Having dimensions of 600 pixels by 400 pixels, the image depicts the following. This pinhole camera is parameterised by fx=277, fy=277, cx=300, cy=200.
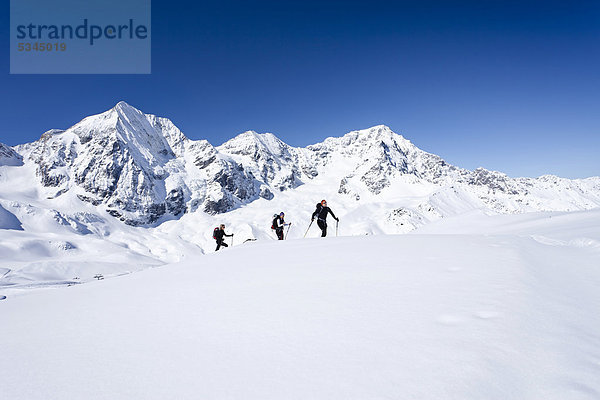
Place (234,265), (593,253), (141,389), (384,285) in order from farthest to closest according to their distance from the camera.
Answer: (234,265) → (593,253) → (384,285) → (141,389)

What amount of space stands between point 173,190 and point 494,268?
699ft

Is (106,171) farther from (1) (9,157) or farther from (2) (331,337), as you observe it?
(2) (331,337)

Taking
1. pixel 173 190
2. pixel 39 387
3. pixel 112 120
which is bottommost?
pixel 39 387

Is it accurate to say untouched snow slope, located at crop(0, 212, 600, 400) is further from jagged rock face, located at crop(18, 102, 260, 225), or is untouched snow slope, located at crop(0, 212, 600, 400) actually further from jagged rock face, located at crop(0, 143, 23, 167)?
jagged rock face, located at crop(0, 143, 23, 167)

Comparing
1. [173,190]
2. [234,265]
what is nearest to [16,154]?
[173,190]

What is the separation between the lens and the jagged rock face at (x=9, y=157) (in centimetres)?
16312

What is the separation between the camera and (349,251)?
724cm

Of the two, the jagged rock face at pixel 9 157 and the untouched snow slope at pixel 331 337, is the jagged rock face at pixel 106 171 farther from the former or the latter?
the untouched snow slope at pixel 331 337

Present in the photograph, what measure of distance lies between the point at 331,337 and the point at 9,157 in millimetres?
243080

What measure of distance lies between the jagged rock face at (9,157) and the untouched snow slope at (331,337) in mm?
231627

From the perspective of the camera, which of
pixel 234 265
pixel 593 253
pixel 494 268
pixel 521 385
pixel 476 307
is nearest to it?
pixel 521 385

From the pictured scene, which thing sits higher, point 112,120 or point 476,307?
point 112,120

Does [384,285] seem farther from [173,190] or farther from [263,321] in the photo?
[173,190]

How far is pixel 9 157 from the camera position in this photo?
16800 centimetres
